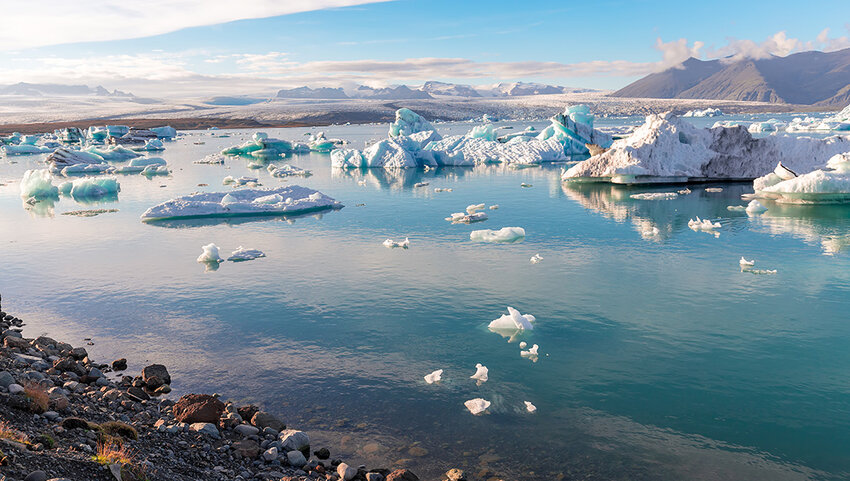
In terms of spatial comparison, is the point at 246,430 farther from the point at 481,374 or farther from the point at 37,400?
the point at 481,374

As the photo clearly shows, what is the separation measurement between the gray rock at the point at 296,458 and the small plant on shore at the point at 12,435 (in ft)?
6.83

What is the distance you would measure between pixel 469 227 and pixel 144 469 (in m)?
12.6

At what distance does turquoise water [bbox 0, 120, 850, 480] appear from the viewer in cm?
596

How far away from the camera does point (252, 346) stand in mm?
8492

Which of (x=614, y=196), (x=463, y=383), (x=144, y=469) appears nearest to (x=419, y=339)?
(x=463, y=383)

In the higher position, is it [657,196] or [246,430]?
[657,196]

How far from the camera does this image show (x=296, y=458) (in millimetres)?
5531

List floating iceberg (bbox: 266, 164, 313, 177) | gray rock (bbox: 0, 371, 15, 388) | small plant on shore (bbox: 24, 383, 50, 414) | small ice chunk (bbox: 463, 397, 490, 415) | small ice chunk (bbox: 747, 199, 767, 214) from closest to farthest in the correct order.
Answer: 1. small plant on shore (bbox: 24, 383, 50, 414)
2. gray rock (bbox: 0, 371, 15, 388)
3. small ice chunk (bbox: 463, 397, 490, 415)
4. small ice chunk (bbox: 747, 199, 767, 214)
5. floating iceberg (bbox: 266, 164, 313, 177)

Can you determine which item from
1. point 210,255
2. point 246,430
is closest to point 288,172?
point 210,255

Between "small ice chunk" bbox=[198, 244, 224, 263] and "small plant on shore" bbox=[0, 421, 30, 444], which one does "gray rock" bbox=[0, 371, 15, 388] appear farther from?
"small ice chunk" bbox=[198, 244, 224, 263]

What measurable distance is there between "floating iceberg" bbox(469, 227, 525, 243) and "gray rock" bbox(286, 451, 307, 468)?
959 centimetres

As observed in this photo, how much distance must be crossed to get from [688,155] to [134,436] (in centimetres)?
2516

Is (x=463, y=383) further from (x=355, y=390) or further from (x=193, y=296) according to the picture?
(x=193, y=296)

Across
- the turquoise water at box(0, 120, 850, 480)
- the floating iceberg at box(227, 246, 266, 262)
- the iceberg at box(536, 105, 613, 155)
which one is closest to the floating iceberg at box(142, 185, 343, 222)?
the turquoise water at box(0, 120, 850, 480)
